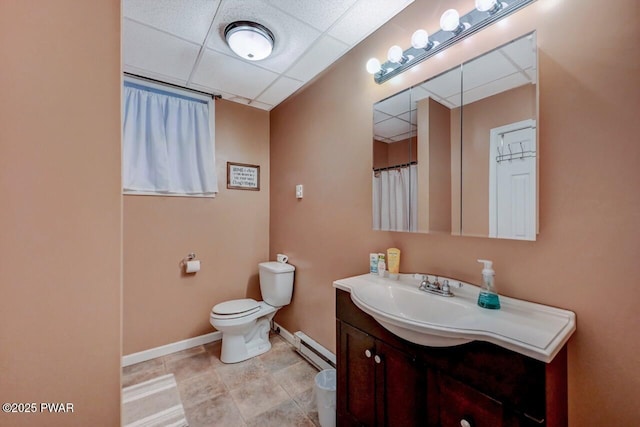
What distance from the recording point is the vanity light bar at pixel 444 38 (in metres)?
1.07

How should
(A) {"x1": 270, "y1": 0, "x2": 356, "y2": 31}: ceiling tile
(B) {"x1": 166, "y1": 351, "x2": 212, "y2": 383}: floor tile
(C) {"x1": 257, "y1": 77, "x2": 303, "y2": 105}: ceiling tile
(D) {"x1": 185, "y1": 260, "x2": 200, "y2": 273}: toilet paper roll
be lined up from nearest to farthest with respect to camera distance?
(A) {"x1": 270, "y1": 0, "x2": 356, "y2": 31}: ceiling tile < (B) {"x1": 166, "y1": 351, "x2": 212, "y2": 383}: floor tile < (C) {"x1": 257, "y1": 77, "x2": 303, "y2": 105}: ceiling tile < (D) {"x1": 185, "y1": 260, "x2": 200, "y2": 273}: toilet paper roll

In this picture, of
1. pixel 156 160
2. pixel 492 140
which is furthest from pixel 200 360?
pixel 492 140

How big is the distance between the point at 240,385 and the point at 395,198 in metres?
1.72

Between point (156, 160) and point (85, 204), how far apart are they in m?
1.66

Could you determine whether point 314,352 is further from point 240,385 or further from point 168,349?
point 168,349

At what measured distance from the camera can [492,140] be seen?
1114 mm

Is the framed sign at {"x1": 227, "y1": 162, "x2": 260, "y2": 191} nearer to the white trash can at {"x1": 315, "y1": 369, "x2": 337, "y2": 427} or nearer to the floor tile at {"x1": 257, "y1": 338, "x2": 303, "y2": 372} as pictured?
the floor tile at {"x1": 257, "y1": 338, "x2": 303, "y2": 372}

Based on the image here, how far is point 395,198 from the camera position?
1.53 meters

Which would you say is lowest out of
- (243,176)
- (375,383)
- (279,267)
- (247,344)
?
(247,344)

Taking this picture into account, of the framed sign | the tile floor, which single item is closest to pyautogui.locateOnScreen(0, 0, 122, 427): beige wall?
the tile floor

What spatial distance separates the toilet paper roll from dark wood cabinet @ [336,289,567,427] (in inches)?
61.2

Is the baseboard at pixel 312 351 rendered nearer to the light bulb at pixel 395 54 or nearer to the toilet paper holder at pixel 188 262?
the toilet paper holder at pixel 188 262

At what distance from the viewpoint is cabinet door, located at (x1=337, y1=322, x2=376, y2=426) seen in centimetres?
119

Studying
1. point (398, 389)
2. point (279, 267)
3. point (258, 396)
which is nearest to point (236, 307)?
point (279, 267)
